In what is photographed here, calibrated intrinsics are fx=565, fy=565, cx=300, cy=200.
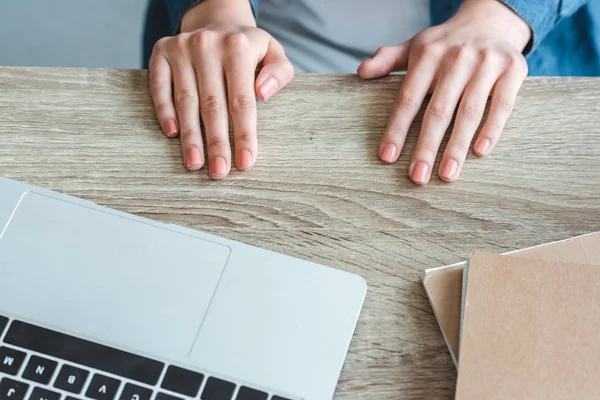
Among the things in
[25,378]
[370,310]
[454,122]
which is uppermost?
[454,122]

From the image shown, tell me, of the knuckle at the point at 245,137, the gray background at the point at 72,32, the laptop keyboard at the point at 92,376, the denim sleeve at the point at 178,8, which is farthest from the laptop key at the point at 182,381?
the gray background at the point at 72,32

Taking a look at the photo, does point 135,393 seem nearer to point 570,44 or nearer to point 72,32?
point 570,44

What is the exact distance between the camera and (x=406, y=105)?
51 centimetres

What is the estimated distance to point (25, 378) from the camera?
0.38 meters

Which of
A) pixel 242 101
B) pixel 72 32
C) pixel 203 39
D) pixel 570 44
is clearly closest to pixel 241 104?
pixel 242 101

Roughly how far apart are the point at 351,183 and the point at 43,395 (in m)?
0.28

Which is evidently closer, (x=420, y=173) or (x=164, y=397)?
(x=164, y=397)

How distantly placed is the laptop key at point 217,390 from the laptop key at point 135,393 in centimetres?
4

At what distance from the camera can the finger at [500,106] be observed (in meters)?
0.50

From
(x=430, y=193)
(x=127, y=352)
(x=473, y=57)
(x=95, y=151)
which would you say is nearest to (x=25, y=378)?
(x=127, y=352)

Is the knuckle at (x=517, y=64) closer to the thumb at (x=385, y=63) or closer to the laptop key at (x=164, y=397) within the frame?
the thumb at (x=385, y=63)

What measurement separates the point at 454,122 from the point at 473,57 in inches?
3.3

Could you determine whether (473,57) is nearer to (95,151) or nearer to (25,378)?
(95,151)

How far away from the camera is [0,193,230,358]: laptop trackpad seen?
0.41m
